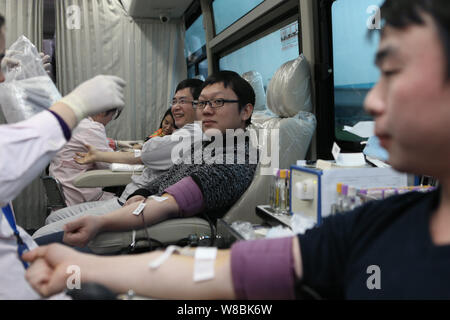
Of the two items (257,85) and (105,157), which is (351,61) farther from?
(105,157)

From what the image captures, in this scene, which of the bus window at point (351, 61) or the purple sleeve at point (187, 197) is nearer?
the purple sleeve at point (187, 197)

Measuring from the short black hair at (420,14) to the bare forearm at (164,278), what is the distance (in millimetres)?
535

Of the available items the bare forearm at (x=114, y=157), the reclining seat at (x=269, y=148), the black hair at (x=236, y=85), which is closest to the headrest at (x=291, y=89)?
the reclining seat at (x=269, y=148)

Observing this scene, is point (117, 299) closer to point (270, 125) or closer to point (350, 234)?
point (350, 234)

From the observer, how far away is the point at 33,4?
4.07m

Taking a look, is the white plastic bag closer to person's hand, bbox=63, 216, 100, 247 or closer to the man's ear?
person's hand, bbox=63, 216, 100, 247

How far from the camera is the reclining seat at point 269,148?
5.02 feet

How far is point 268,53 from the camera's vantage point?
9.50ft

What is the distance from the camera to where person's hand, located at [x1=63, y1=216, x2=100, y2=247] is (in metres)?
1.42

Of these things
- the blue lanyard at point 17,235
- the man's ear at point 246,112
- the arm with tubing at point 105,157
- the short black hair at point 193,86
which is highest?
the short black hair at point 193,86

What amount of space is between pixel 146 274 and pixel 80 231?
75cm

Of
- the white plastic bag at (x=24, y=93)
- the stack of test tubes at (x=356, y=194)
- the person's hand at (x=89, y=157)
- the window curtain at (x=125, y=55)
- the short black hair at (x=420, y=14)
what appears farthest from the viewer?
the window curtain at (x=125, y=55)

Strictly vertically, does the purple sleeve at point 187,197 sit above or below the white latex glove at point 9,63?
below

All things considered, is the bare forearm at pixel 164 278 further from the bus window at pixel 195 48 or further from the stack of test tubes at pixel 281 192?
the bus window at pixel 195 48
